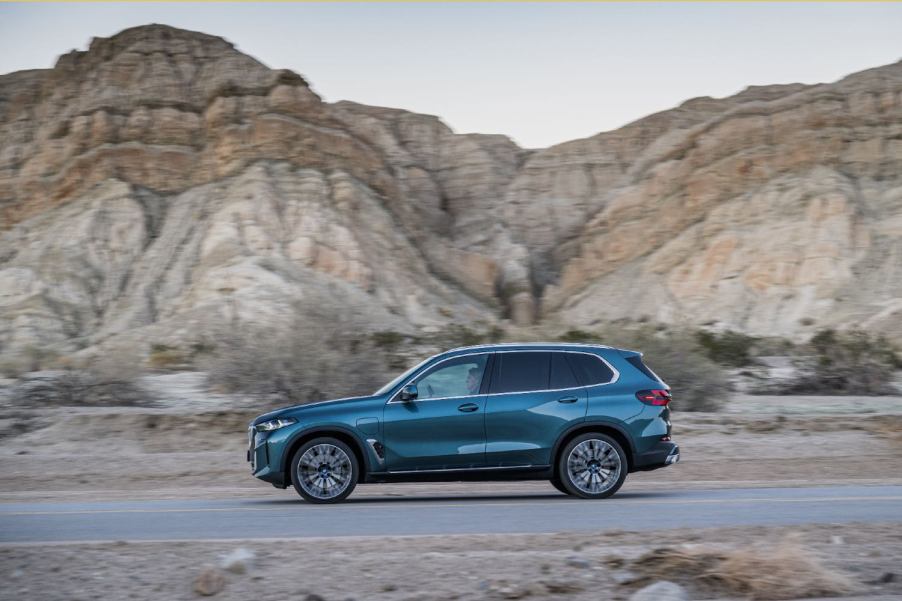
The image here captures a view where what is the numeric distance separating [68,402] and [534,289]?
155ft

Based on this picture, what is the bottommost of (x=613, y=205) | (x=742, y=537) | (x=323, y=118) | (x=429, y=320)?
(x=742, y=537)

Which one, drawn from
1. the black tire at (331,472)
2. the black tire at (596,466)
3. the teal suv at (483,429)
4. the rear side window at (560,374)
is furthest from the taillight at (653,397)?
the black tire at (331,472)

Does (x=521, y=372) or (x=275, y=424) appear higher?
(x=521, y=372)

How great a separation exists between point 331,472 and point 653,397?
11.4 ft

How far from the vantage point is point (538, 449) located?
1162 centimetres

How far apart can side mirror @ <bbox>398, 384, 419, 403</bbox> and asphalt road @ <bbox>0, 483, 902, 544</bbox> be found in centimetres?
111

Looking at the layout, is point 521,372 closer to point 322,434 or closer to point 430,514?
point 430,514

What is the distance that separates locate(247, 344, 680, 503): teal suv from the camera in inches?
453

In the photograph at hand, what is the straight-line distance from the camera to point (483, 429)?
11.6m

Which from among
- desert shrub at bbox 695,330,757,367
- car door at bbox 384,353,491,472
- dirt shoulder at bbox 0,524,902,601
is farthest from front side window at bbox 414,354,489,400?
desert shrub at bbox 695,330,757,367

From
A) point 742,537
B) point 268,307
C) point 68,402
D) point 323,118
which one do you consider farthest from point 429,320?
point 742,537

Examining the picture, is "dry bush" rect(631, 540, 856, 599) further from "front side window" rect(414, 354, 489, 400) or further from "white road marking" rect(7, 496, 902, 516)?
"front side window" rect(414, 354, 489, 400)

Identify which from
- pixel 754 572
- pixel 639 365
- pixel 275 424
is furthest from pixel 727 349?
pixel 754 572

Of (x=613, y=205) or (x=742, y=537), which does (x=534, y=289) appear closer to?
(x=613, y=205)
